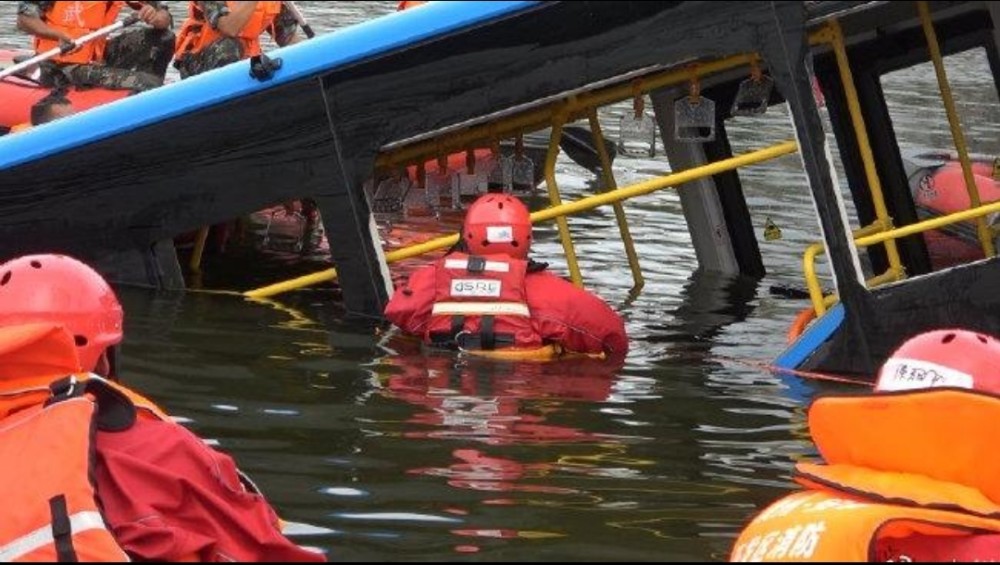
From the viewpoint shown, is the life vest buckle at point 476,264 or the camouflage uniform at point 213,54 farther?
the camouflage uniform at point 213,54

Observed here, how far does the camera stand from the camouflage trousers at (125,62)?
15.6 meters

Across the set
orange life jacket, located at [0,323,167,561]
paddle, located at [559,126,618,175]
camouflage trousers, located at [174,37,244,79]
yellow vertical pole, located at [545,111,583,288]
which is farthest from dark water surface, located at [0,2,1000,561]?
paddle, located at [559,126,618,175]

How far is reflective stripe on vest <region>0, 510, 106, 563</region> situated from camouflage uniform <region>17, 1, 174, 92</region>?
10275mm

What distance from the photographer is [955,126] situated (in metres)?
11.1

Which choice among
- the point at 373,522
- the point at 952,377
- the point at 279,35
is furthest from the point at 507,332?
the point at 279,35

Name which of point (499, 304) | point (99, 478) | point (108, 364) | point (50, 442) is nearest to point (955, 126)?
point (499, 304)

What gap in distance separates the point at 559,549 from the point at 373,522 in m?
0.68

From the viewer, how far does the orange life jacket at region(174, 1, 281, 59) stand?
48.5ft

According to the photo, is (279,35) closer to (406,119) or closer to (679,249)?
(679,249)

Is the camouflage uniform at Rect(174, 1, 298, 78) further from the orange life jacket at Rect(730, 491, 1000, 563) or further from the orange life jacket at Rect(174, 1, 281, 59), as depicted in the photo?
the orange life jacket at Rect(730, 491, 1000, 563)

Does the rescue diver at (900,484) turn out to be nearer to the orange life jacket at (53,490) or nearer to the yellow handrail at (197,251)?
the orange life jacket at (53,490)

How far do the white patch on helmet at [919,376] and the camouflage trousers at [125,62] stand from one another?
10499 millimetres

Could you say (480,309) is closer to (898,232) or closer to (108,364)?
(898,232)

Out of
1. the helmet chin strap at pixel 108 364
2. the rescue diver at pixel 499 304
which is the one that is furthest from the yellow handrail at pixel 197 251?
the helmet chin strap at pixel 108 364
